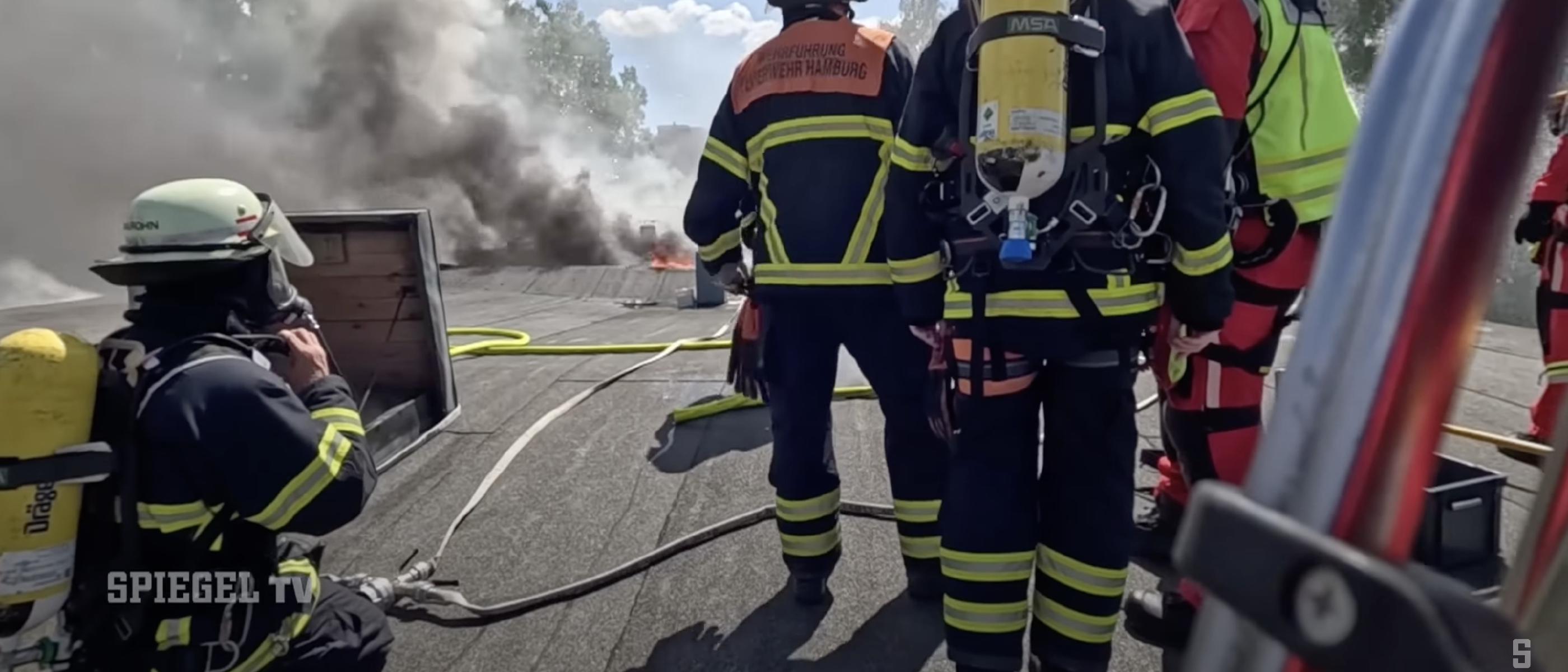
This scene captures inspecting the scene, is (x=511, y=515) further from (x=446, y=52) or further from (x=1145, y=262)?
(x=446, y=52)

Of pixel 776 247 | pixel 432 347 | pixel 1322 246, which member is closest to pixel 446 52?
pixel 432 347

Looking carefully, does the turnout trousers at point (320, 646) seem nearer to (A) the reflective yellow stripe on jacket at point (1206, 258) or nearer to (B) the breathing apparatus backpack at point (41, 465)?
(B) the breathing apparatus backpack at point (41, 465)

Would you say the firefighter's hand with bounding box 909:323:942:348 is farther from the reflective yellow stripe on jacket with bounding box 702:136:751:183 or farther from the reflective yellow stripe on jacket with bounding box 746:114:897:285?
the reflective yellow stripe on jacket with bounding box 702:136:751:183

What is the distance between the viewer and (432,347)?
508 centimetres

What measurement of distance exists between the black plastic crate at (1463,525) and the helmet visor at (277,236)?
326 cm

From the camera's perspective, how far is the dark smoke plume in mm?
25125

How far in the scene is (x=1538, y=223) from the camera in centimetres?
413

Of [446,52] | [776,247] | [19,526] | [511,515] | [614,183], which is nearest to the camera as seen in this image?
[19,526]

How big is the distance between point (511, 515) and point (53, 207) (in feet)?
94.0

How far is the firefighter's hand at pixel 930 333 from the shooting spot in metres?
2.60

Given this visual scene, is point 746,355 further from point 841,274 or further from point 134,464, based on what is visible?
point 134,464

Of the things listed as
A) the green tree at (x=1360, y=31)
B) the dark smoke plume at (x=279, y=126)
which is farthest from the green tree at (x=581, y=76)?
the green tree at (x=1360, y=31)

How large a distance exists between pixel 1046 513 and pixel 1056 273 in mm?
630

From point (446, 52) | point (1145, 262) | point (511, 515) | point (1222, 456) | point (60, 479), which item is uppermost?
point (446, 52)
